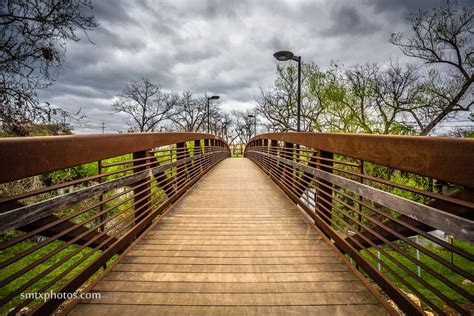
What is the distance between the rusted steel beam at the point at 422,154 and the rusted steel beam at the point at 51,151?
2244mm

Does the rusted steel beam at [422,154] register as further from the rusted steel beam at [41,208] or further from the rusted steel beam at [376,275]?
the rusted steel beam at [41,208]

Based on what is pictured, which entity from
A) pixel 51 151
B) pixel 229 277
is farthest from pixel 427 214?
pixel 51 151

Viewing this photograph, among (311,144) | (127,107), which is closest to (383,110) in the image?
(311,144)

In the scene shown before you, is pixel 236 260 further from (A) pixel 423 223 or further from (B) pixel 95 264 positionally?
(A) pixel 423 223

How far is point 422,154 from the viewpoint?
4.77 ft

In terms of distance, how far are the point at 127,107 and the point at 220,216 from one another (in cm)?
3505

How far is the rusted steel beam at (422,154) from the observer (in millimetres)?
1230

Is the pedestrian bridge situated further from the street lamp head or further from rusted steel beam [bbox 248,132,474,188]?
the street lamp head

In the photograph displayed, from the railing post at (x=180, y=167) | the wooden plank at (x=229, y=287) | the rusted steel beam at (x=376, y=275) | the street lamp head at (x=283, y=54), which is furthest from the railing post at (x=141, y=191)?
the street lamp head at (x=283, y=54)

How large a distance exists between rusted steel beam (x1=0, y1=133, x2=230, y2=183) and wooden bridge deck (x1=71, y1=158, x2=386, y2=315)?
1050 mm

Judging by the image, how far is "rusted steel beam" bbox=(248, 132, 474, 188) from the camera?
1230mm

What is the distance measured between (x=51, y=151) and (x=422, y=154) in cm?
229

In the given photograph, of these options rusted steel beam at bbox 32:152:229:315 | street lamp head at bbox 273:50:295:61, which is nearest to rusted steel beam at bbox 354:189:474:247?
rusted steel beam at bbox 32:152:229:315

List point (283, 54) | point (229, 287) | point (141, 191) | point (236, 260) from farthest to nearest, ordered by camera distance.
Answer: point (283, 54) < point (141, 191) < point (236, 260) < point (229, 287)
